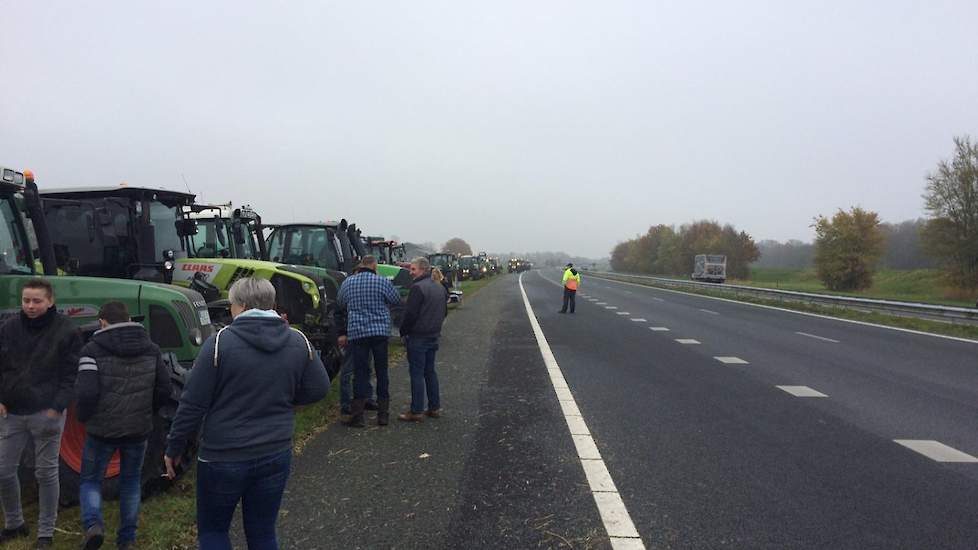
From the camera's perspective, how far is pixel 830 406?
759cm

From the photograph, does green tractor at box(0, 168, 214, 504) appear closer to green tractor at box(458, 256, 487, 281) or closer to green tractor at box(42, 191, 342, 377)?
green tractor at box(42, 191, 342, 377)

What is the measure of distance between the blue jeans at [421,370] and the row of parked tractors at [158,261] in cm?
157

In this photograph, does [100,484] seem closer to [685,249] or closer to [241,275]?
[241,275]

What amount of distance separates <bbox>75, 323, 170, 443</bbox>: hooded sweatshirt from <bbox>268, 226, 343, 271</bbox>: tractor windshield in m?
8.22

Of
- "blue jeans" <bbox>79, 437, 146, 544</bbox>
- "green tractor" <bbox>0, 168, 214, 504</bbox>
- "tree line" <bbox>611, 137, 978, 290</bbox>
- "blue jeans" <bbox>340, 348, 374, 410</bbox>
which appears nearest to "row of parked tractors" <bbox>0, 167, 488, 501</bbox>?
"green tractor" <bbox>0, 168, 214, 504</bbox>

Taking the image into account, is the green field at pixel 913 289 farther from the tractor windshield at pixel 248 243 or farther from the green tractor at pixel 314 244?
the tractor windshield at pixel 248 243

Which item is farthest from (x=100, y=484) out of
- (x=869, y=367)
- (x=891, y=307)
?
(x=891, y=307)

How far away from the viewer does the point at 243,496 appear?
288 cm

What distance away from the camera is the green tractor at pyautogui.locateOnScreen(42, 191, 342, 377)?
22.2 ft

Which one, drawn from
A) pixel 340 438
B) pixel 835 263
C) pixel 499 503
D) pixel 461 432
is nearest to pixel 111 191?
pixel 340 438

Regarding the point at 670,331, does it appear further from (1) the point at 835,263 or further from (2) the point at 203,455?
(1) the point at 835,263

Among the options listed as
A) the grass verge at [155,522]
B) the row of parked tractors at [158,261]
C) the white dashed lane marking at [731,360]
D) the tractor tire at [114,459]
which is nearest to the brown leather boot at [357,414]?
the row of parked tractors at [158,261]

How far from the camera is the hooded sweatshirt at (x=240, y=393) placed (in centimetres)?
280

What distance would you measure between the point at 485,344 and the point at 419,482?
28.4 ft
